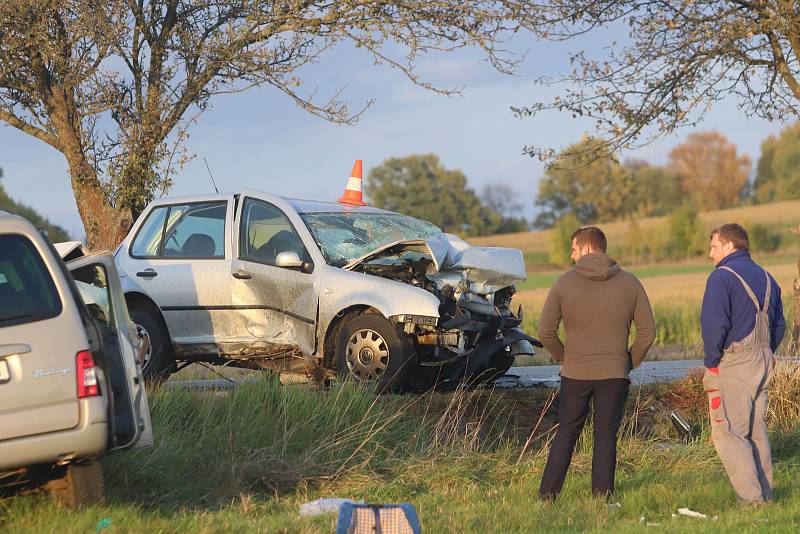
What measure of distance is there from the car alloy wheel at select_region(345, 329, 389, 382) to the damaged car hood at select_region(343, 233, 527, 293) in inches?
27.4

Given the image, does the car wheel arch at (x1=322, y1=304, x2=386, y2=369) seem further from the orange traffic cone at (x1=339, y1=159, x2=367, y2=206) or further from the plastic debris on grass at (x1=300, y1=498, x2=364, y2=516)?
the plastic debris on grass at (x1=300, y1=498, x2=364, y2=516)

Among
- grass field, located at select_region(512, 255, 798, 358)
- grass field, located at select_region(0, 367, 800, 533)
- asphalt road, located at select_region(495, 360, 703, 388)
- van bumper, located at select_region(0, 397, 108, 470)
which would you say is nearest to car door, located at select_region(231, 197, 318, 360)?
grass field, located at select_region(0, 367, 800, 533)

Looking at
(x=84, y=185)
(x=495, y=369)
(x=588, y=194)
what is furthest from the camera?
(x=588, y=194)

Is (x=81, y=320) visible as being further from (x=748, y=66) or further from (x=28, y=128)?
(x=748, y=66)

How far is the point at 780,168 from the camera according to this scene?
9531 centimetres

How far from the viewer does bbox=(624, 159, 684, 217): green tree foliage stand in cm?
10294

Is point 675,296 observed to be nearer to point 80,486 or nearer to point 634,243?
point 80,486

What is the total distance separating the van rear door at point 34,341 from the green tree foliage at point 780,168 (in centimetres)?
8474

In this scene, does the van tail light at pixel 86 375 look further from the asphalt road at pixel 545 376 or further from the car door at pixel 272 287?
the car door at pixel 272 287

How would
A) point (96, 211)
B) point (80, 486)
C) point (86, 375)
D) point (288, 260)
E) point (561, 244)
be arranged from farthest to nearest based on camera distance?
1. point (561, 244)
2. point (96, 211)
3. point (288, 260)
4. point (80, 486)
5. point (86, 375)

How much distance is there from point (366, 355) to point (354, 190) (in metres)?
2.66

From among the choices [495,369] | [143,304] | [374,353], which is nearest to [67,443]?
[374,353]

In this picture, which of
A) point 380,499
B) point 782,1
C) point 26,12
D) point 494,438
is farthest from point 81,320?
point 782,1

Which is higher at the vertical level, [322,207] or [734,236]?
[322,207]
